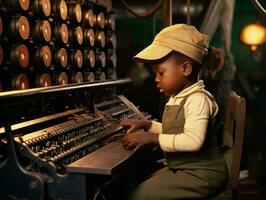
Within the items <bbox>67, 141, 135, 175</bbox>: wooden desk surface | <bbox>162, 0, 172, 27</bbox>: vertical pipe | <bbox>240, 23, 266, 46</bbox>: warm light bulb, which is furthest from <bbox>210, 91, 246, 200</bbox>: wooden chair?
<bbox>240, 23, 266, 46</bbox>: warm light bulb

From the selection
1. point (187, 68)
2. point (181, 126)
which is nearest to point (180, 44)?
point (187, 68)

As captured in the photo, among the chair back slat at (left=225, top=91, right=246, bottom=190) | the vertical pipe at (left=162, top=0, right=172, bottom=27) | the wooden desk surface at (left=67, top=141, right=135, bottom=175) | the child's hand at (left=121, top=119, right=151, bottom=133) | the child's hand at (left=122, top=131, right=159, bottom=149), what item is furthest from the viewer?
the vertical pipe at (left=162, top=0, right=172, bottom=27)

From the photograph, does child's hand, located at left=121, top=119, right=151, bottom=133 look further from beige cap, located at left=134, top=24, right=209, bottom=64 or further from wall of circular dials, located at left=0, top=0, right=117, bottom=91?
wall of circular dials, located at left=0, top=0, right=117, bottom=91

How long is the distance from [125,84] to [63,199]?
214 cm

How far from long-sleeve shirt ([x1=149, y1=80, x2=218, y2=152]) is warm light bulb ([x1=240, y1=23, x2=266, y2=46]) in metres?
4.38

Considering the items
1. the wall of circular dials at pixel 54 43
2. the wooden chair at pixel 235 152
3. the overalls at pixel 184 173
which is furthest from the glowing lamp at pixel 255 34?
the overalls at pixel 184 173

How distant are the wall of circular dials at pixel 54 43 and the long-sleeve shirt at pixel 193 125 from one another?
4.36 feet

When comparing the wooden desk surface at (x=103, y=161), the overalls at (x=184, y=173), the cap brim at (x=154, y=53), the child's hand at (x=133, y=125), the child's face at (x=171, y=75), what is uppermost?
the cap brim at (x=154, y=53)

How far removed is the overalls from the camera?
2350 mm

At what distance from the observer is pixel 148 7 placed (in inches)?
308

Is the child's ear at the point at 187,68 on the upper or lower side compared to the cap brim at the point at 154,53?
lower

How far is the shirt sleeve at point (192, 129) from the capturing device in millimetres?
2230

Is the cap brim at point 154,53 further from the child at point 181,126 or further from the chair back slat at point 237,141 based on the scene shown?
the chair back slat at point 237,141

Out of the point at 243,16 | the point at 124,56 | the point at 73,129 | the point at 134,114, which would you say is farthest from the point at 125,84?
the point at 243,16
